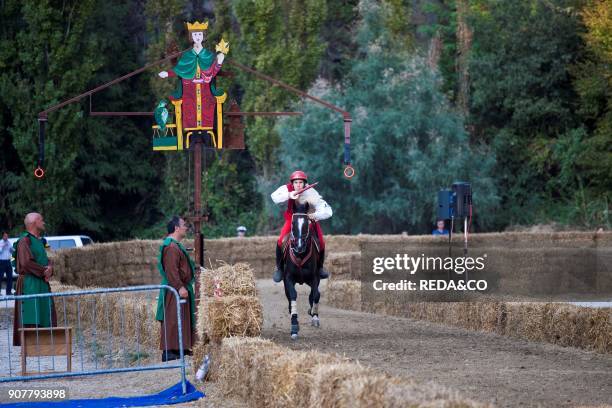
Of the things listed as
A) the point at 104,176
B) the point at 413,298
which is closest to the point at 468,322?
the point at 413,298

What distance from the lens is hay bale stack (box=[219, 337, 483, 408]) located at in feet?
29.3

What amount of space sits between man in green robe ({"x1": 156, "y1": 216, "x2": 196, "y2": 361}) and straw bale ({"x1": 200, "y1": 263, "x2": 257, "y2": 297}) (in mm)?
417

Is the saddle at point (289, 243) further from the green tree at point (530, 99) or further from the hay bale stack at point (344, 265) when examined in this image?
the green tree at point (530, 99)

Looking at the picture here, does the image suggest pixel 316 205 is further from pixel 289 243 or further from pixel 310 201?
pixel 289 243

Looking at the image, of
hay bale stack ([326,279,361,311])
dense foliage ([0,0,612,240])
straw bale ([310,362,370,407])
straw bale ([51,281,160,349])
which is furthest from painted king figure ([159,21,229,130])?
dense foliage ([0,0,612,240])

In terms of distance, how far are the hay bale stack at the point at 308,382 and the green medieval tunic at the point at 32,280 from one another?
4.58 meters

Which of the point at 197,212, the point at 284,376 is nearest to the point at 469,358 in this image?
the point at 284,376

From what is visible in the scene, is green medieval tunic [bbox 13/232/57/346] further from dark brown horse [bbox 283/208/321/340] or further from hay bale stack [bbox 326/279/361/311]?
hay bale stack [bbox 326/279/361/311]

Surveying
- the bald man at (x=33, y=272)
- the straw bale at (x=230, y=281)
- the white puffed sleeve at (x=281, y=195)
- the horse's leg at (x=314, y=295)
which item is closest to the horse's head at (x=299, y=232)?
the white puffed sleeve at (x=281, y=195)

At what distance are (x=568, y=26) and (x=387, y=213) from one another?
11.4m

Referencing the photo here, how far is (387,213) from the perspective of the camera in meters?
48.6

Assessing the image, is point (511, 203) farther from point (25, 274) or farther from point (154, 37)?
point (25, 274)

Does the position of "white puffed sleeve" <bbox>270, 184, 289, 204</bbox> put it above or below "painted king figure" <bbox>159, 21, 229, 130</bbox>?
below

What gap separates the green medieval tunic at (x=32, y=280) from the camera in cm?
1748
